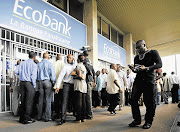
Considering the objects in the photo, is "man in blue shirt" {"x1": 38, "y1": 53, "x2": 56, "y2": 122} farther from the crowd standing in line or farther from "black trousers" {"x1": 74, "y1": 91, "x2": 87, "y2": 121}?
"black trousers" {"x1": 74, "y1": 91, "x2": 87, "y2": 121}

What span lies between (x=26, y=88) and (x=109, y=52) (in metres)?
9.66

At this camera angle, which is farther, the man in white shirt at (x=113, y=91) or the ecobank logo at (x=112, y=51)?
the ecobank logo at (x=112, y=51)

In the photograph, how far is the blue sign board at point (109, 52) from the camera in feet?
38.4

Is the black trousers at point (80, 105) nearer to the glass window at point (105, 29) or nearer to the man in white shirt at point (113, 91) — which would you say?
the man in white shirt at point (113, 91)

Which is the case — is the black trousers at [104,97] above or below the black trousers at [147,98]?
below

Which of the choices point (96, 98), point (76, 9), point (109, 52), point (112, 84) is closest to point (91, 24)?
point (76, 9)

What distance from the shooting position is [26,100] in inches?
168

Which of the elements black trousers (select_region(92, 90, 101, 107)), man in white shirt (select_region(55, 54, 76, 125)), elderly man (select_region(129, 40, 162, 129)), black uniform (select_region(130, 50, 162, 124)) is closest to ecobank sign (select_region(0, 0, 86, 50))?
man in white shirt (select_region(55, 54, 76, 125))

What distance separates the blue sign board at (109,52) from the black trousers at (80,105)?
720 cm

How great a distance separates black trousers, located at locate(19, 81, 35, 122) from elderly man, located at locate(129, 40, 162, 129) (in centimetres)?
273

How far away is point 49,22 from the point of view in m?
7.36

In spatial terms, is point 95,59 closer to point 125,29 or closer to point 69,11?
point 69,11

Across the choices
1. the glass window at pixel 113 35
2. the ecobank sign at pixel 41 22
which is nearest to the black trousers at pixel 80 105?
the ecobank sign at pixel 41 22

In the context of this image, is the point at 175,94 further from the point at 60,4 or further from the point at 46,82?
the point at 60,4
